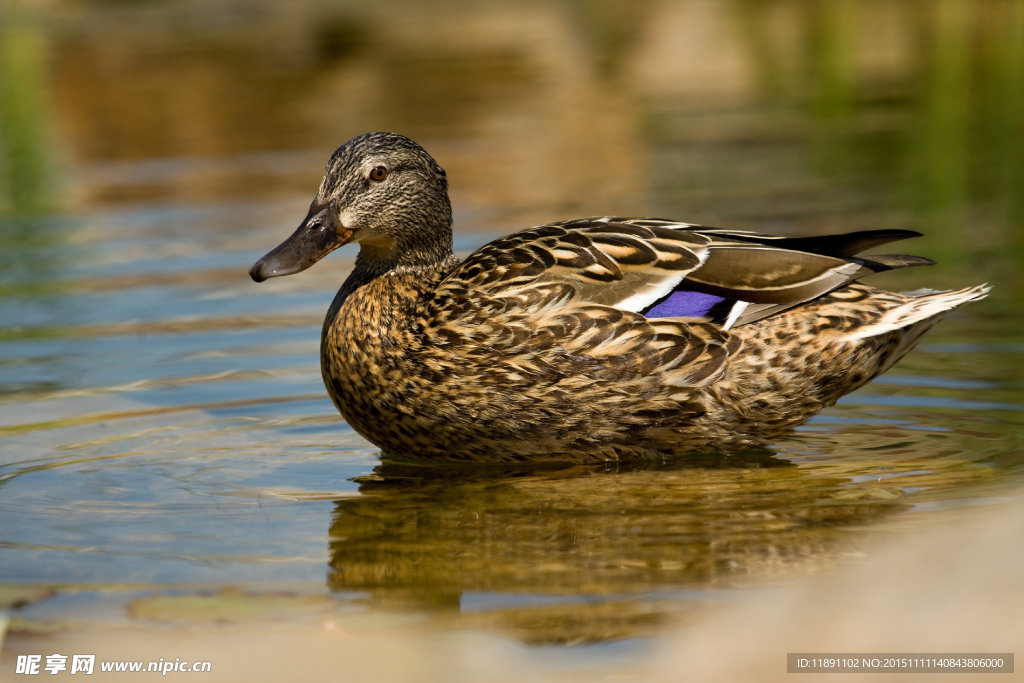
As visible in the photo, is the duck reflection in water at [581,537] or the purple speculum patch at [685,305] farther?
the purple speculum patch at [685,305]

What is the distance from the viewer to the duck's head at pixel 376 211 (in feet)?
19.3

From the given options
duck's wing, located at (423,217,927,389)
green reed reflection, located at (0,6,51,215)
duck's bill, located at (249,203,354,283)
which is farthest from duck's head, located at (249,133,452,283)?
green reed reflection, located at (0,6,51,215)

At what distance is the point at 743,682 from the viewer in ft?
10.3

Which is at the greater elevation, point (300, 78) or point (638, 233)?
point (300, 78)

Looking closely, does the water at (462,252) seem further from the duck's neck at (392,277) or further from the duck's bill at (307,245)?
the duck's bill at (307,245)

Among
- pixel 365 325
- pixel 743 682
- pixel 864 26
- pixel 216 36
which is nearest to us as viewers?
pixel 743 682

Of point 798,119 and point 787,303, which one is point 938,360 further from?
point 798,119

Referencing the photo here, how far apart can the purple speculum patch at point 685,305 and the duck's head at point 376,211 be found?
4.09ft

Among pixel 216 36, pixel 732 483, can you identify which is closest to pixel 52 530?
pixel 732 483

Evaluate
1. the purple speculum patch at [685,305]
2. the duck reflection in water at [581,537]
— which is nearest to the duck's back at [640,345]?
the purple speculum patch at [685,305]

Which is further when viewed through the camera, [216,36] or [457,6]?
[457,6]

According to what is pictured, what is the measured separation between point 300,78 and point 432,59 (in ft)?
6.54

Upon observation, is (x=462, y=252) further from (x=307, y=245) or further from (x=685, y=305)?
(x=685, y=305)

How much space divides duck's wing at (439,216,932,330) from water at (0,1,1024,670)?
725 mm
